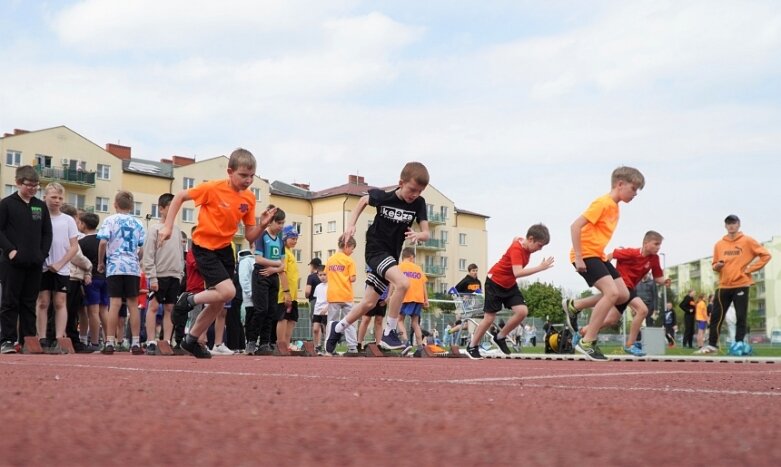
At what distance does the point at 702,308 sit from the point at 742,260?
1614 centimetres

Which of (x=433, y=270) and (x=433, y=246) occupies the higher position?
(x=433, y=246)

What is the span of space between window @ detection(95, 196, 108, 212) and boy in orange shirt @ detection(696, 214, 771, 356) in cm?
6454

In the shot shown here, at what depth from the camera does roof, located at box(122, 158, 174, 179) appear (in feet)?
246

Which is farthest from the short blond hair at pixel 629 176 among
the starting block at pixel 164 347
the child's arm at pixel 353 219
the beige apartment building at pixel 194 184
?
the beige apartment building at pixel 194 184

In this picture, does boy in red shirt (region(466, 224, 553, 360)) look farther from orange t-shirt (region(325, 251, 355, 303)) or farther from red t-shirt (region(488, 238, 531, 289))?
orange t-shirt (region(325, 251, 355, 303))

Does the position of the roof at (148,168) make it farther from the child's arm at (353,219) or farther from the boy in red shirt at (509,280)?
the child's arm at (353,219)

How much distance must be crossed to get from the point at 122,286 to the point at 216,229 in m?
3.56

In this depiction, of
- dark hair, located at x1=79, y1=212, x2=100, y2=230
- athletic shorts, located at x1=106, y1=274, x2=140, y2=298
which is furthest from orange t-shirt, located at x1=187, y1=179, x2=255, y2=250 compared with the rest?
dark hair, located at x1=79, y1=212, x2=100, y2=230

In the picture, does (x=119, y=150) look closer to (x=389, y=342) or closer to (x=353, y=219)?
(x=389, y=342)

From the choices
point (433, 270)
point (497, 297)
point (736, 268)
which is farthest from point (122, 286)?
point (433, 270)

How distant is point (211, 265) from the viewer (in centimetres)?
767

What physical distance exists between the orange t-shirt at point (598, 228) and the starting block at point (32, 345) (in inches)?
227

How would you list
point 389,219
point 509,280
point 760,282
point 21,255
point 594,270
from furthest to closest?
point 760,282 < point 509,280 < point 594,270 < point 21,255 < point 389,219

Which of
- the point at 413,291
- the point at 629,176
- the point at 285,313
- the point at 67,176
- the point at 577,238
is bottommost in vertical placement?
the point at 285,313
